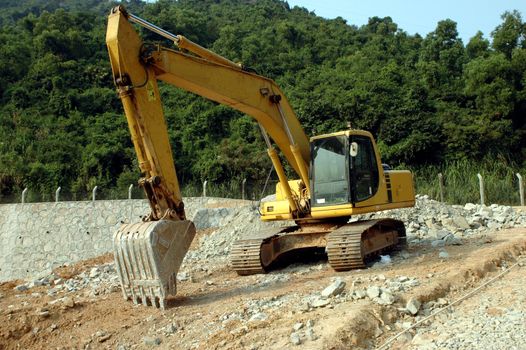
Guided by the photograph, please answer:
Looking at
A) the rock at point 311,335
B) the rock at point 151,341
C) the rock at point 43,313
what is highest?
the rock at point 43,313

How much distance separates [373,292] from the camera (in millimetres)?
6918

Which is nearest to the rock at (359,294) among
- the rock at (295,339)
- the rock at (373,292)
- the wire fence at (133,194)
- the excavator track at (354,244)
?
the rock at (373,292)

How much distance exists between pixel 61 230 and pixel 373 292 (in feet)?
56.3

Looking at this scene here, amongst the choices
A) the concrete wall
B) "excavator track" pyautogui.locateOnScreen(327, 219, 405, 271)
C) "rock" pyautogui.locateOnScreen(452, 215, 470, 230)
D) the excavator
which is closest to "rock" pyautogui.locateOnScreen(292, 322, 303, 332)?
the excavator

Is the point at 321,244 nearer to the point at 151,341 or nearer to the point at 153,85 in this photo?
the point at 153,85

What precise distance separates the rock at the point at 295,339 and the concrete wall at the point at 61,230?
14974 mm

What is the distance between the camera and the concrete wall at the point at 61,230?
840 inches

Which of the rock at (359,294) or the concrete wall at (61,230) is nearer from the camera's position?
the rock at (359,294)

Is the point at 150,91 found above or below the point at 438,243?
above

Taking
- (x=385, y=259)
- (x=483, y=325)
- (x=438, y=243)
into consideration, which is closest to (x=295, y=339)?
(x=483, y=325)

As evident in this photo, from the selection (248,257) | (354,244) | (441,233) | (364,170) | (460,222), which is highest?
(364,170)

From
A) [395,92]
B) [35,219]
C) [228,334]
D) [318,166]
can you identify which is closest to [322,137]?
[318,166]

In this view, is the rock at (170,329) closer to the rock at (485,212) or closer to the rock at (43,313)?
the rock at (43,313)

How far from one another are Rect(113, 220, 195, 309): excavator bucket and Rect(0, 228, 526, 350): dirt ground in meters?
0.21
